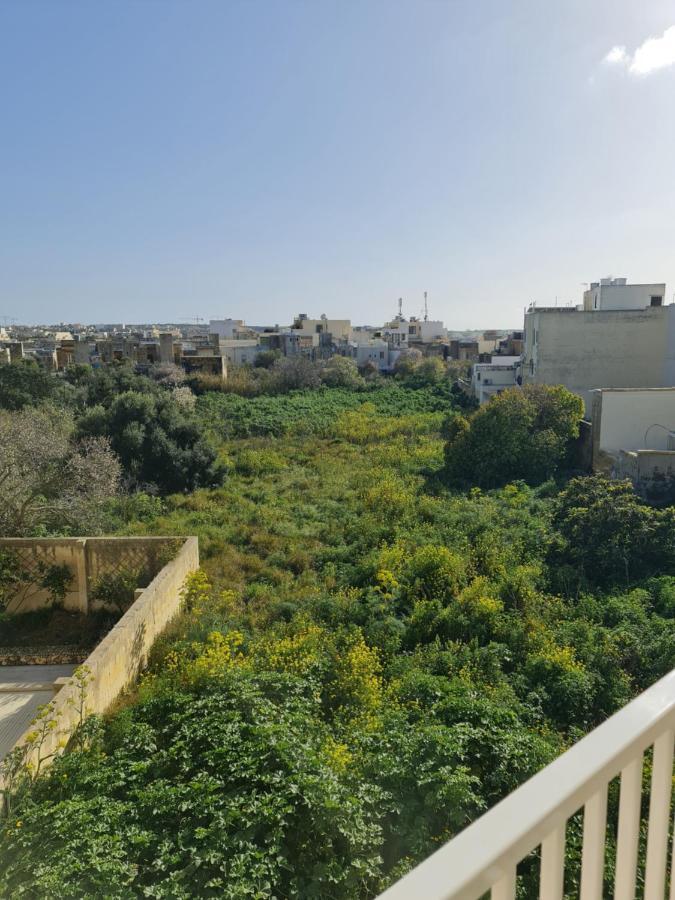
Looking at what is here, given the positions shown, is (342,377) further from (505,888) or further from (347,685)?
(505,888)

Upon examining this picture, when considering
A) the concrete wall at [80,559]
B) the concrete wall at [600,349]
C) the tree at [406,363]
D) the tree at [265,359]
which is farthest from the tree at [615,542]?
the tree at [265,359]

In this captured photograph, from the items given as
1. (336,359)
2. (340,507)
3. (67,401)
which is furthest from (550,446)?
(336,359)

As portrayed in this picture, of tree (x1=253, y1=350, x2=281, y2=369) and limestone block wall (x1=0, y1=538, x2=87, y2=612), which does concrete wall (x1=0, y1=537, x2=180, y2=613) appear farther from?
tree (x1=253, y1=350, x2=281, y2=369)

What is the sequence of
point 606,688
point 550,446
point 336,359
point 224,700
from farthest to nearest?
point 336,359, point 550,446, point 606,688, point 224,700

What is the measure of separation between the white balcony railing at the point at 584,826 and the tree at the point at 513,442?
45.7ft

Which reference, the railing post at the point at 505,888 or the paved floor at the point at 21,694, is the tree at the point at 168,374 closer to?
the paved floor at the point at 21,694

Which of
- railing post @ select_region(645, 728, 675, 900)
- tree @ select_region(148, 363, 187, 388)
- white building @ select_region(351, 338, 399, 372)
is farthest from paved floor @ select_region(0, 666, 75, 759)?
white building @ select_region(351, 338, 399, 372)

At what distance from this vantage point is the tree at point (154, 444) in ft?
49.3

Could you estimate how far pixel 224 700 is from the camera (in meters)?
5.15

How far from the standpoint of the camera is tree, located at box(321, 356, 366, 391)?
32.8 m

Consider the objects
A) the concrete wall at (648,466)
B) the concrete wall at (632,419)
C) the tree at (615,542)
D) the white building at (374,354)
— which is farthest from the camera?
the white building at (374,354)

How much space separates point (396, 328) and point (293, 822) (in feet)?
184

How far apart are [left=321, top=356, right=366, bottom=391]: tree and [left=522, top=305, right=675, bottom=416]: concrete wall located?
13098 mm

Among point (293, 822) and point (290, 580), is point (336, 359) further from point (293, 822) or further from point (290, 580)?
point (293, 822)
